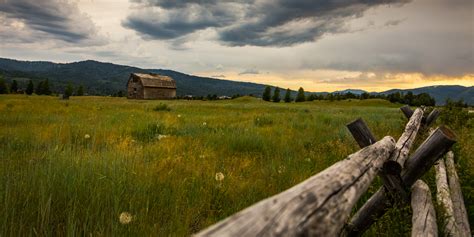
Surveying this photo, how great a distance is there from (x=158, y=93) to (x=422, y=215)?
6892 cm

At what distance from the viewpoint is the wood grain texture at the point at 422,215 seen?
2254 millimetres

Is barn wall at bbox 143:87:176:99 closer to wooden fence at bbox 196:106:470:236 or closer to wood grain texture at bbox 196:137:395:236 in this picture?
wooden fence at bbox 196:106:470:236

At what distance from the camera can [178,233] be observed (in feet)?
7.91

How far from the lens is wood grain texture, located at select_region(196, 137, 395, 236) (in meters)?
0.86

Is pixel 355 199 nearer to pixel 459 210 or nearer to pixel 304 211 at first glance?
pixel 304 211

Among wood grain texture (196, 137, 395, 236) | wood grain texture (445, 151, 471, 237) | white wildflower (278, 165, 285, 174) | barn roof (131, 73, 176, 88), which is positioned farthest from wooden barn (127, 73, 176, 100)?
wood grain texture (196, 137, 395, 236)

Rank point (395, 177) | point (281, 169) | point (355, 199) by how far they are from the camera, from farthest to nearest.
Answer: point (281, 169), point (395, 177), point (355, 199)

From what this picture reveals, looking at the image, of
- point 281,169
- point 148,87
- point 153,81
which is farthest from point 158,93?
point 281,169

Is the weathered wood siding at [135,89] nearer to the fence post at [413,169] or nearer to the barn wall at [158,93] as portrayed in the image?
the barn wall at [158,93]

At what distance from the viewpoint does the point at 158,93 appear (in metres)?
67.9

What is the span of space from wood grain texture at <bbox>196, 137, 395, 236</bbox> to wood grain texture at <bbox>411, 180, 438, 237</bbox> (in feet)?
3.73

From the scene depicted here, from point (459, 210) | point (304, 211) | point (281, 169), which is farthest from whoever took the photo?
point (281, 169)

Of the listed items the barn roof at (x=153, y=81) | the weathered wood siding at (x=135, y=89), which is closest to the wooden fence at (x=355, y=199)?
the barn roof at (x=153, y=81)

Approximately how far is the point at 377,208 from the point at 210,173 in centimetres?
221
